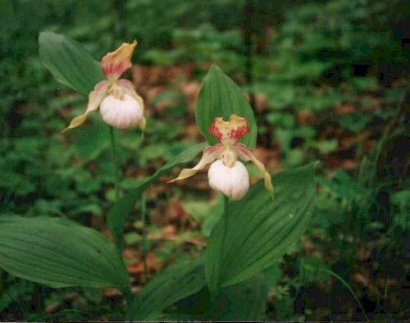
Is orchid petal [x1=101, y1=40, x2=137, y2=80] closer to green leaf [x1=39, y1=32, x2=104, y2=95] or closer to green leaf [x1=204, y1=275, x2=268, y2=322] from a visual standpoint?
green leaf [x1=39, y1=32, x2=104, y2=95]

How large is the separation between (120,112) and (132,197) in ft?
0.73

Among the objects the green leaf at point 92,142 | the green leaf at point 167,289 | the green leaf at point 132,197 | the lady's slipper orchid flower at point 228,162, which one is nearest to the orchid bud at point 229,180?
the lady's slipper orchid flower at point 228,162

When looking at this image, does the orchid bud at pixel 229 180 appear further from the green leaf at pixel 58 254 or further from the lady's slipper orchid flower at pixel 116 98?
the green leaf at pixel 58 254

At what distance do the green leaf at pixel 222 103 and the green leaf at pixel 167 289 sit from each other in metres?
0.40

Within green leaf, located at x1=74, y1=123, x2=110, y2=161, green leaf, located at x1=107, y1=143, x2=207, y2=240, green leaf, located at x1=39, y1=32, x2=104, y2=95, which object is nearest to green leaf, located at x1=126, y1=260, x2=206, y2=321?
green leaf, located at x1=107, y1=143, x2=207, y2=240

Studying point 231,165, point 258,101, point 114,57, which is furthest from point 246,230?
point 258,101

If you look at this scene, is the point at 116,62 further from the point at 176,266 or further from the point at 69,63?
the point at 176,266

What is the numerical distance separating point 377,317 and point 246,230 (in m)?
0.51

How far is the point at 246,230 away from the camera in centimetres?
147

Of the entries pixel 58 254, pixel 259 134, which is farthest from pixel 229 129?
pixel 259 134

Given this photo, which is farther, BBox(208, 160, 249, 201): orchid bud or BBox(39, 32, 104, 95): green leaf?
BBox(39, 32, 104, 95): green leaf

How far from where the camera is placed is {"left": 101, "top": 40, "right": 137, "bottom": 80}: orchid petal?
4.67 feet

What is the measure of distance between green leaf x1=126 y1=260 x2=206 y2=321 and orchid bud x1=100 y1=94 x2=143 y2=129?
1.45 ft

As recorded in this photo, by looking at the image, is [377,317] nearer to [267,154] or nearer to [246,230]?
[246,230]
